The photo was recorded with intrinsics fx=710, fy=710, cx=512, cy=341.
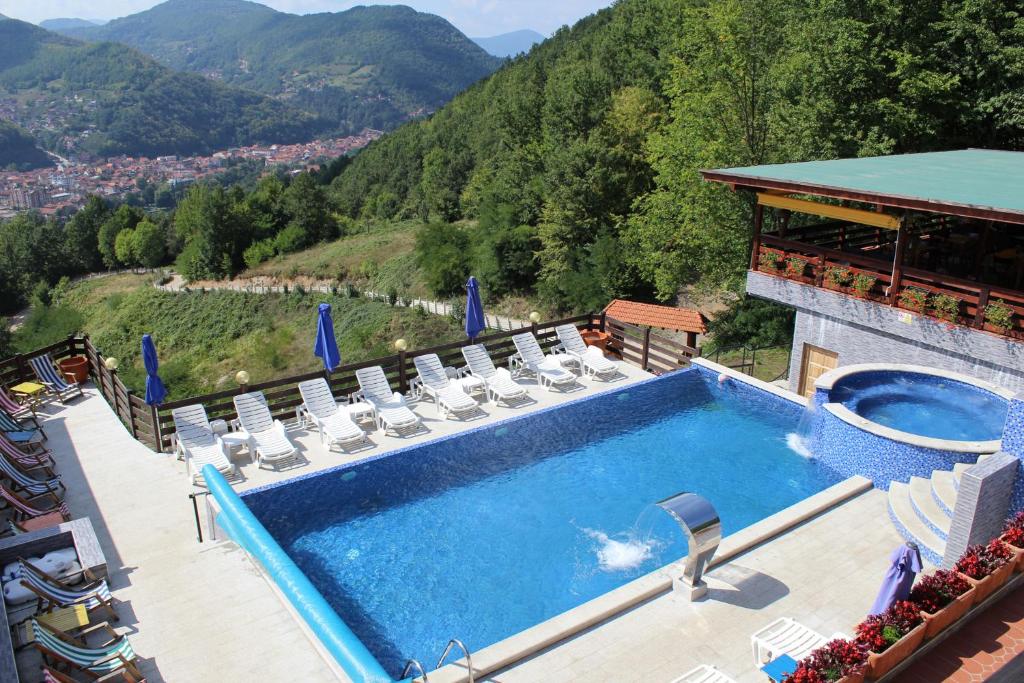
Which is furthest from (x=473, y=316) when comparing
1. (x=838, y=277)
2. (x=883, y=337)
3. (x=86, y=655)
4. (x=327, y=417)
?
(x=86, y=655)

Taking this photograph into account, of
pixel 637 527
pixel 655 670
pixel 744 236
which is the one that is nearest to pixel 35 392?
pixel 637 527

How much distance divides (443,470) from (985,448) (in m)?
7.32

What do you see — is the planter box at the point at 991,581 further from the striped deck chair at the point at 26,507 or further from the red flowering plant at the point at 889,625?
the striped deck chair at the point at 26,507

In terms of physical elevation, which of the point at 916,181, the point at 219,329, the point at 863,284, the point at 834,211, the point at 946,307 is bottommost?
the point at 219,329

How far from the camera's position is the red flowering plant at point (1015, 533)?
7104 millimetres

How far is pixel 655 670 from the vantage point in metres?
6.32

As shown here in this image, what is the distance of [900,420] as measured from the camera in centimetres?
1070

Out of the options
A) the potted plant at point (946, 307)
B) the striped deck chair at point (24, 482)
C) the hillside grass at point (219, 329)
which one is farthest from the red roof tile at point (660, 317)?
the hillside grass at point (219, 329)

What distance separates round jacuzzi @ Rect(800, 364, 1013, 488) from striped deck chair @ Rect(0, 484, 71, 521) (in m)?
10.4

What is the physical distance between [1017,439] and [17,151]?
208595 mm

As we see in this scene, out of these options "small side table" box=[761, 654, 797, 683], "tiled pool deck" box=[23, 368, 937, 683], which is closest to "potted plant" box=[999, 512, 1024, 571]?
"tiled pool deck" box=[23, 368, 937, 683]

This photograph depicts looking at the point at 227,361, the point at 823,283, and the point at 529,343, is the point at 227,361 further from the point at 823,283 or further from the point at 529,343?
the point at 823,283

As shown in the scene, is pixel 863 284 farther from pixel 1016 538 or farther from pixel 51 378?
pixel 51 378

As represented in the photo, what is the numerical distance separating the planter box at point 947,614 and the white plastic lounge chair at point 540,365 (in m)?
7.90
